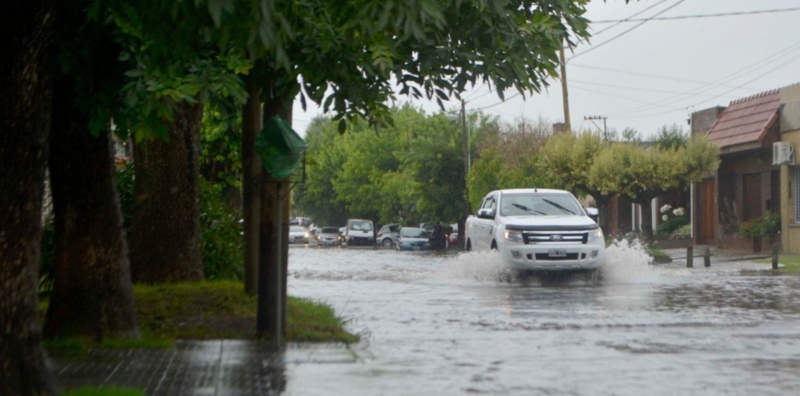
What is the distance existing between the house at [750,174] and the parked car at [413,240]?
62.2 ft

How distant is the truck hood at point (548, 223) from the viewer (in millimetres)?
21359

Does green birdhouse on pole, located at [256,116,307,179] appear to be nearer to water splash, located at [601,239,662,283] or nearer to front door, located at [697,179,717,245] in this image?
water splash, located at [601,239,662,283]

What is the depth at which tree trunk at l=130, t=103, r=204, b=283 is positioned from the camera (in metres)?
15.6

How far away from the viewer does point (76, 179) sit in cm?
1121

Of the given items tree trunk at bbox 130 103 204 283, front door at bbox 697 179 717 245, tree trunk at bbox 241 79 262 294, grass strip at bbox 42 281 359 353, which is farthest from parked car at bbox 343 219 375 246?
tree trunk at bbox 241 79 262 294

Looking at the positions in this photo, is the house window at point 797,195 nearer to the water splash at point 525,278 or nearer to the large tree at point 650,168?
the large tree at point 650,168

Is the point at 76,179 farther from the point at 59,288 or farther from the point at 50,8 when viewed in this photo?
the point at 50,8

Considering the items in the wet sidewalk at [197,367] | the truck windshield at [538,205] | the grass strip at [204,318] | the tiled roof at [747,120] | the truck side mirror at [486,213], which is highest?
the tiled roof at [747,120]

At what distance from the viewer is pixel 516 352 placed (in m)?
11.2

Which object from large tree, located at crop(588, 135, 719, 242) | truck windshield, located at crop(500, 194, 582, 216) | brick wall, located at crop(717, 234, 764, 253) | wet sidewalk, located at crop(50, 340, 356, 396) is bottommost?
wet sidewalk, located at crop(50, 340, 356, 396)

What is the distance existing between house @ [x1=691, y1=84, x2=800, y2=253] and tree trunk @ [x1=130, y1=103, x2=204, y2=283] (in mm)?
23738

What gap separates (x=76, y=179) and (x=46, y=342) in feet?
5.18

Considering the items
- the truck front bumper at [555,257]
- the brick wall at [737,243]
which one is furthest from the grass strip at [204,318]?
the brick wall at [737,243]

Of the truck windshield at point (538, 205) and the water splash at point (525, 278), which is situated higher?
the truck windshield at point (538, 205)
